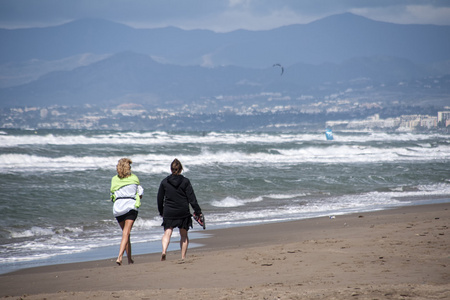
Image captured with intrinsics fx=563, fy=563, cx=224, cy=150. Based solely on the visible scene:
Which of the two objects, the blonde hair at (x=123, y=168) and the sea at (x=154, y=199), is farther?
the sea at (x=154, y=199)

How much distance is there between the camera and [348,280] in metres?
5.50

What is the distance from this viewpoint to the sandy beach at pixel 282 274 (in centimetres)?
515

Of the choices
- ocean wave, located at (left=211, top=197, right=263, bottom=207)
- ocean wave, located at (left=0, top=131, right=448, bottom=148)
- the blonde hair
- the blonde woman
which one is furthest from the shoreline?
ocean wave, located at (left=0, top=131, right=448, bottom=148)

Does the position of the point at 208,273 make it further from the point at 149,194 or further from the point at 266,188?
the point at 266,188

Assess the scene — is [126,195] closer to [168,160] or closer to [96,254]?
[96,254]

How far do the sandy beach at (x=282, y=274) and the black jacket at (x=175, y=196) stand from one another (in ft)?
2.25

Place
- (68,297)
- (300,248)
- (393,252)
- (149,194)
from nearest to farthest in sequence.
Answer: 1. (68,297)
2. (393,252)
3. (300,248)
4. (149,194)

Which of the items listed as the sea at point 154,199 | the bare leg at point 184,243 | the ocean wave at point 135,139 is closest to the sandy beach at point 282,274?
the bare leg at point 184,243

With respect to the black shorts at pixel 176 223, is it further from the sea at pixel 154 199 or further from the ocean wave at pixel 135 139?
the ocean wave at pixel 135 139

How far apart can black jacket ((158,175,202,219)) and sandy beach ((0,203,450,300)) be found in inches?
27.0

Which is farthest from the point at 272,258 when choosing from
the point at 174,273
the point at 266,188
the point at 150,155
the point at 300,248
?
the point at 150,155

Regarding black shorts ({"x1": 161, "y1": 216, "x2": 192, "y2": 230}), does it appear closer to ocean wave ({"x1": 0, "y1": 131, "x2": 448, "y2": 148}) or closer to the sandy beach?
the sandy beach

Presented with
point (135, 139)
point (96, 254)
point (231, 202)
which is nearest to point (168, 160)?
point (231, 202)

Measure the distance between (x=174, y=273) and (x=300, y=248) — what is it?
1966mm
